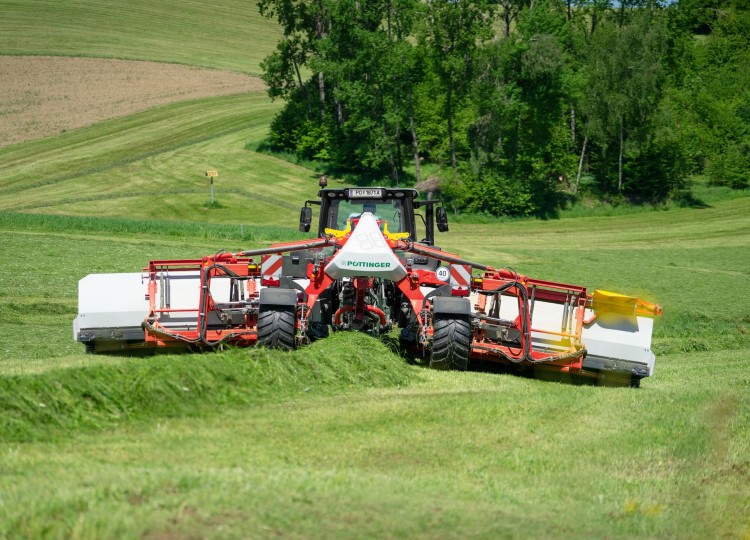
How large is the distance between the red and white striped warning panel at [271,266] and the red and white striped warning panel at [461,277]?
2182 millimetres

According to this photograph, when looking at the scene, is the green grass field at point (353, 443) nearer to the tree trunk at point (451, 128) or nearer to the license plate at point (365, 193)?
the license plate at point (365, 193)

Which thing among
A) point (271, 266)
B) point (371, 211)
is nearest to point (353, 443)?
point (271, 266)

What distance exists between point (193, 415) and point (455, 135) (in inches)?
1630

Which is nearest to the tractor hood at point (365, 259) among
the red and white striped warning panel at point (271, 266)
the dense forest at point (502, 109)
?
the red and white striped warning panel at point (271, 266)

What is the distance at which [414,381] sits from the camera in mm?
10242

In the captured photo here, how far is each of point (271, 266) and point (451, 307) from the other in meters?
2.44

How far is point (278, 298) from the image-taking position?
10758 mm

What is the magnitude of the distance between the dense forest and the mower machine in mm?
32920

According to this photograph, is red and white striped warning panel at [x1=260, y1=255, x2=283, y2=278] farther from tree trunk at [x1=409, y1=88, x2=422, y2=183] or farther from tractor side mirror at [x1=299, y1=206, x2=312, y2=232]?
tree trunk at [x1=409, y1=88, x2=422, y2=183]

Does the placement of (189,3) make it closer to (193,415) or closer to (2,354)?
(2,354)

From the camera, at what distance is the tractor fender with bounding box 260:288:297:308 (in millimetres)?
10703

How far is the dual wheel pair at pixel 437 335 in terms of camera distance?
10.7 m

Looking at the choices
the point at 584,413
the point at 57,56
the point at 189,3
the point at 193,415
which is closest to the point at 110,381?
the point at 193,415

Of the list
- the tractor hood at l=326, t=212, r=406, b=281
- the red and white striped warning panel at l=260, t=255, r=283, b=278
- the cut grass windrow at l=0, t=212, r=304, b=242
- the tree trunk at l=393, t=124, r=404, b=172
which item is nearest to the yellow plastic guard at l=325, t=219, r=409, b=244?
the red and white striped warning panel at l=260, t=255, r=283, b=278
